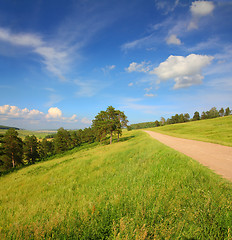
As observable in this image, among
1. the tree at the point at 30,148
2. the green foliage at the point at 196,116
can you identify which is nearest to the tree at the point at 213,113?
the green foliage at the point at 196,116

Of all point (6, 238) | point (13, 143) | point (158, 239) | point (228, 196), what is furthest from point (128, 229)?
point (13, 143)

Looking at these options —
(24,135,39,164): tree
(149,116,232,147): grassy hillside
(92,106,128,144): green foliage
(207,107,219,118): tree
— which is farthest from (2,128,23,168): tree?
(207,107,219,118): tree

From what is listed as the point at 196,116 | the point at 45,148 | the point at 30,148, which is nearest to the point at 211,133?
the point at 30,148

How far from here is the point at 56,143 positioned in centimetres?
5072

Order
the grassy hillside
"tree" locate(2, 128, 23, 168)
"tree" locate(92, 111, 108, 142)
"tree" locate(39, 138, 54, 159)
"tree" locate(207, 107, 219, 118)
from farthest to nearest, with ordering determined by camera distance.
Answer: "tree" locate(207, 107, 219, 118)
"tree" locate(39, 138, 54, 159)
"tree" locate(2, 128, 23, 168)
"tree" locate(92, 111, 108, 142)
the grassy hillside

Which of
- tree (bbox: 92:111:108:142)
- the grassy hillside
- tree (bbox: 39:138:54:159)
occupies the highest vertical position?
tree (bbox: 92:111:108:142)

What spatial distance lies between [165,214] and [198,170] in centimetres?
376

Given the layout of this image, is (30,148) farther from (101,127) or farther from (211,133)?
(211,133)

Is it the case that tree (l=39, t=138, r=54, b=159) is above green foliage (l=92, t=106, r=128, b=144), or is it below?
below

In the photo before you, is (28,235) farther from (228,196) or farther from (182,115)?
(182,115)

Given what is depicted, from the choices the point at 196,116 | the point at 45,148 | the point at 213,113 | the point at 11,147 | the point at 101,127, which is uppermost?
the point at 213,113

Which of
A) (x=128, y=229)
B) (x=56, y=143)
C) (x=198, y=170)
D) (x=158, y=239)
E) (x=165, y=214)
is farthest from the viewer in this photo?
(x=56, y=143)

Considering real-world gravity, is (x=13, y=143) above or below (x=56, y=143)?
above

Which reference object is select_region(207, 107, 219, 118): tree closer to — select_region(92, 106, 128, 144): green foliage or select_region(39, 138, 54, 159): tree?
select_region(92, 106, 128, 144): green foliage
